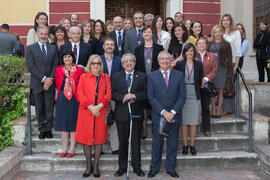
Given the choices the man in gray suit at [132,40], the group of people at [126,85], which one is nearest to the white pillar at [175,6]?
the group of people at [126,85]

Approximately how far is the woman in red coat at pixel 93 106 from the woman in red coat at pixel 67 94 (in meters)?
0.27

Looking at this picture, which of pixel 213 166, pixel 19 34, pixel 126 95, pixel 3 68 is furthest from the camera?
pixel 19 34

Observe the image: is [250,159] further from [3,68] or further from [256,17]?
[256,17]

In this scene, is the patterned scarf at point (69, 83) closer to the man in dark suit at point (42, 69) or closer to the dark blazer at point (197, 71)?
the man in dark suit at point (42, 69)

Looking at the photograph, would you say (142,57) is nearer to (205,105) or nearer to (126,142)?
(205,105)

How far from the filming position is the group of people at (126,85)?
16.0 ft

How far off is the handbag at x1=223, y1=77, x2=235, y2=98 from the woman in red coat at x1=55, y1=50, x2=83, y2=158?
9.16 feet

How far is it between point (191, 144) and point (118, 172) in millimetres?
1294

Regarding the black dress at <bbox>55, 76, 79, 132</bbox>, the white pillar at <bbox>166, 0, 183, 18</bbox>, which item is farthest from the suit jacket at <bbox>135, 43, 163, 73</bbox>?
the white pillar at <bbox>166, 0, 183, 18</bbox>

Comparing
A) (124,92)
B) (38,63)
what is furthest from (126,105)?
(38,63)

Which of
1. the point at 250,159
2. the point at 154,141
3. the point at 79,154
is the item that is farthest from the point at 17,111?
the point at 250,159

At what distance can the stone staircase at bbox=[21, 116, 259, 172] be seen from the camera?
205 inches

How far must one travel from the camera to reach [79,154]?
549cm

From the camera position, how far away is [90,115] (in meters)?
4.86
